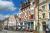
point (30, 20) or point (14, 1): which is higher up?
point (14, 1)

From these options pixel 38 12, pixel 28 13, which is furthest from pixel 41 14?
pixel 28 13

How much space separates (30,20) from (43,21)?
0.37 metres

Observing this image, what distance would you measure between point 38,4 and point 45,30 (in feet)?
2.53

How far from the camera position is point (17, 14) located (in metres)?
4.40

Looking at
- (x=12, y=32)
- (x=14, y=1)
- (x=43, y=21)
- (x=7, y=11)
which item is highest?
(x=14, y=1)

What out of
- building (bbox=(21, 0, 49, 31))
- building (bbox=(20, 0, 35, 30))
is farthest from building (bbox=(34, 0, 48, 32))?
building (bbox=(20, 0, 35, 30))

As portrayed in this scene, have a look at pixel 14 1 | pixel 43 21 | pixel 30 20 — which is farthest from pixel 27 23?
pixel 14 1

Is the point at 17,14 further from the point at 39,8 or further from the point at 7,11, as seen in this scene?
the point at 39,8

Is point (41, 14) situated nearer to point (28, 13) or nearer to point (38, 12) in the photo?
point (38, 12)

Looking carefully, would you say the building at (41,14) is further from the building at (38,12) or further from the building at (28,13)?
the building at (28,13)

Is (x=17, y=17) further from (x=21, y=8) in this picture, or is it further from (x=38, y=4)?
(x=38, y=4)

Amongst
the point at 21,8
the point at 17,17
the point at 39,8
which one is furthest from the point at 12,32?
the point at 39,8

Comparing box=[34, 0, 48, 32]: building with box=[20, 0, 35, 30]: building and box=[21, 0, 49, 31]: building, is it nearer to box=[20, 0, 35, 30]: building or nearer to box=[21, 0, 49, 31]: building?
box=[21, 0, 49, 31]: building

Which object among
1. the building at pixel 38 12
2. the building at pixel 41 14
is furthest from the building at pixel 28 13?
the building at pixel 41 14
